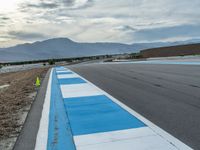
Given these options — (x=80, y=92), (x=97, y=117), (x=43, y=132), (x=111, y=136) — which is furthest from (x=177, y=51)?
(x=111, y=136)

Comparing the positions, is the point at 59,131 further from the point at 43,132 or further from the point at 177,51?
the point at 177,51

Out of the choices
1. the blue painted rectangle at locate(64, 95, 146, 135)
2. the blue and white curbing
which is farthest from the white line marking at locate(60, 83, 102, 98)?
the blue and white curbing

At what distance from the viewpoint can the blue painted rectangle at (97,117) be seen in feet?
22.4

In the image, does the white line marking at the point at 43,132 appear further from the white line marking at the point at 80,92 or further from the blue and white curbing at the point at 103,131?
the white line marking at the point at 80,92

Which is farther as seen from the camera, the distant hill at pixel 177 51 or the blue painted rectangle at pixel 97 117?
the distant hill at pixel 177 51

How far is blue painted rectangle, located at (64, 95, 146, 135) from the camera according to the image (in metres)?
6.83

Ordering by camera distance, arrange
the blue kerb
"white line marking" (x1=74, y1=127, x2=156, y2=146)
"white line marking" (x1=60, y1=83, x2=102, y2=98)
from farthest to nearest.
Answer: "white line marking" (x1=60, y1=83, x2=102, y2=98), "white line marking" (x1=74, y1=127, x2=156, y2=146), the blue kerb

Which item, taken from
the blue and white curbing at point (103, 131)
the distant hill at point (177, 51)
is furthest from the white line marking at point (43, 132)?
the distant hill at point (177, 51)

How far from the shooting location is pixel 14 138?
6.38 meters

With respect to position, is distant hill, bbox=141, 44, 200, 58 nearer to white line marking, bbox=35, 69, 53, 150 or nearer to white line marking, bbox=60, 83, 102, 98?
white line marking, bbox=60, 83, 102, 98

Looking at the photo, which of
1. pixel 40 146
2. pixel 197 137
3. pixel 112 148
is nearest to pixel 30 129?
pixel 40 146

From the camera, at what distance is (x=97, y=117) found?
7855 millimetres

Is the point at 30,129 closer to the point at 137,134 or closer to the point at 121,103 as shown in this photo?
the point at 137,134

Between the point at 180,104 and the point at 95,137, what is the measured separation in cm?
380
